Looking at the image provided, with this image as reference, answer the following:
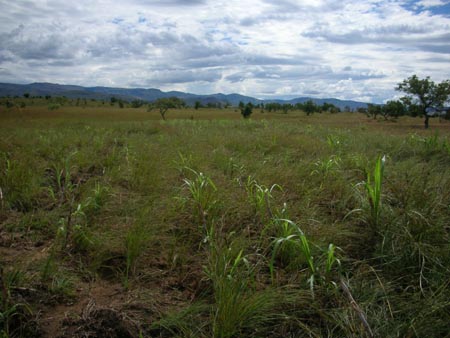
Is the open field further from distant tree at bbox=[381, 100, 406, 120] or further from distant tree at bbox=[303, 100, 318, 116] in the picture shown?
distant tree at bbox=[303, 100, 318, 116]

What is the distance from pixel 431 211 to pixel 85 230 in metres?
3.11

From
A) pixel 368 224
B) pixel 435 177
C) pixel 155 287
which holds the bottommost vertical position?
pixel 155 287

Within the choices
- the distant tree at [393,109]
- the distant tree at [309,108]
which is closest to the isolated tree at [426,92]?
the distant tree at [393,109]

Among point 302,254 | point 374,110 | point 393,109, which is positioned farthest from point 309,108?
point 302,254

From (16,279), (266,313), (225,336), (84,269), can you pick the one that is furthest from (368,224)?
(16,279)

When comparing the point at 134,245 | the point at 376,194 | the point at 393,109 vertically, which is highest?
the point at 393,109

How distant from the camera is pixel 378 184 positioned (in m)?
2.48

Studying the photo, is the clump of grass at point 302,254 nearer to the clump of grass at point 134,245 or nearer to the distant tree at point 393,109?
the clump of grass at point 134,245

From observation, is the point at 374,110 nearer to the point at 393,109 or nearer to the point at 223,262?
the point at 393,109

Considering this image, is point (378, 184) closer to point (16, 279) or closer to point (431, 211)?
point (431, 211)

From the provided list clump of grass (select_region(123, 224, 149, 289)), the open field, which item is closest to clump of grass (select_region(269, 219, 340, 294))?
the open field

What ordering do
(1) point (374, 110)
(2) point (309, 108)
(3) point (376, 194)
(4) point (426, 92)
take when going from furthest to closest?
(2) point (309, 108) → (1) point (374, 110) → (4) point (426, 92) → (3) point (376, 194)

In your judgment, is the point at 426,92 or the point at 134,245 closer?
the point at 134,245

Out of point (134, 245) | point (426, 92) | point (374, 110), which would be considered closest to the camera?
point (134, 245)
